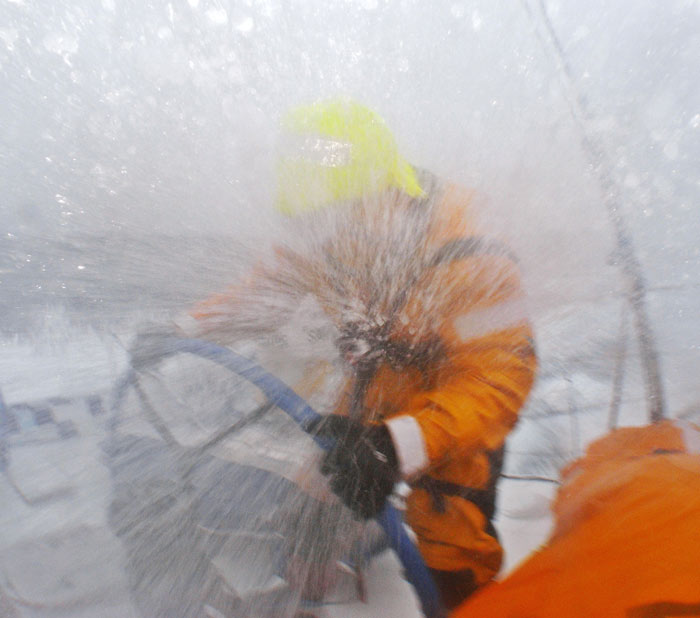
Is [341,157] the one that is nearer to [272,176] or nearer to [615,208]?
[272,176]

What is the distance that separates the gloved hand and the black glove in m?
0.27

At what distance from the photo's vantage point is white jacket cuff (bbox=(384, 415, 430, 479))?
72cm

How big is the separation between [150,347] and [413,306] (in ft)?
1.34

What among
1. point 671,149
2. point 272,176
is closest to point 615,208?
point 671,149

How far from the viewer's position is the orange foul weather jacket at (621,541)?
1.83ft

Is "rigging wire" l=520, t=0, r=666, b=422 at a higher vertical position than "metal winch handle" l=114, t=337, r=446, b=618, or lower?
higher

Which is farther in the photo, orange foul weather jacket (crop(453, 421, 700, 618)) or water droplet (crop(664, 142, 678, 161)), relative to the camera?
water droplet (crop(664, 142, 678, 161))

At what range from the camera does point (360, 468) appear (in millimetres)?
745

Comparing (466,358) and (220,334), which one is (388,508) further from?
(220,334)

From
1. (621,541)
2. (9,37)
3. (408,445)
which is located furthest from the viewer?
(9,37)

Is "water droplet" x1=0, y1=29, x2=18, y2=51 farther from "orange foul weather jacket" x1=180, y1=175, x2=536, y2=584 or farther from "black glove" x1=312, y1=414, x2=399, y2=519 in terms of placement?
"black glove" x1=312, y1=414, x2=399, y2=519

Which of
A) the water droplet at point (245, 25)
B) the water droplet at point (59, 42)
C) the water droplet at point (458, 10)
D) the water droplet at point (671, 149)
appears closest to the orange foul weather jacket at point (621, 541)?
the water droplet at point (671, 149)

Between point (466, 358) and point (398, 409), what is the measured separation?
0.42 feet

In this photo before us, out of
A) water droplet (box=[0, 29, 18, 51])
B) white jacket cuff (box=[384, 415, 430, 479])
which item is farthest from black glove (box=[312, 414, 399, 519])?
water droplet (box=[0, 29, 18, 51])
